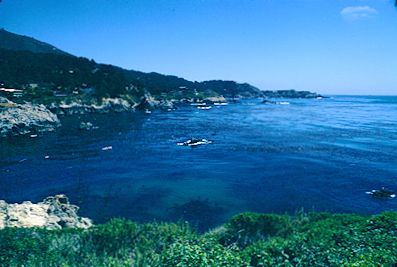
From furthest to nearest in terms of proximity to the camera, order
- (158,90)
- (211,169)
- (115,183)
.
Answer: (158,90), (211,169), (115,183)

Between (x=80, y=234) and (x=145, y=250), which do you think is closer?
(x=145, y=250)

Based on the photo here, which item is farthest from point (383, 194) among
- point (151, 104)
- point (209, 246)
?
point (151, 104)

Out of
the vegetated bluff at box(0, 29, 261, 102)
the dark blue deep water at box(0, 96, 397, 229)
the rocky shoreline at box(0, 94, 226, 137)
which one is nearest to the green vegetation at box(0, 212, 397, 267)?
the dark blue deep water at box(0, 96, 397, 229)

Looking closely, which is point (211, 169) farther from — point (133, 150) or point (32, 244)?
point (32, 244)

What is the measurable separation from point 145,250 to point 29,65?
13819cm

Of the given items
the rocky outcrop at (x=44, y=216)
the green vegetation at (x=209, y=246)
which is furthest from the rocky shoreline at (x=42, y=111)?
the green vegetation at (x=209, y=246)

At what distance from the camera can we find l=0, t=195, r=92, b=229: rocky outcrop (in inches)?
1035

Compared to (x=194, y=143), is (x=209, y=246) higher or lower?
higher

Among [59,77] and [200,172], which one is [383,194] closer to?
[200,172]

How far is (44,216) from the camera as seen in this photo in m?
28.5

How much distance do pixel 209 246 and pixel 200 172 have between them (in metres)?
30.3

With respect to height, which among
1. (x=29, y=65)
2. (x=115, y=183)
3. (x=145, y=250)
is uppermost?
(x=29, y=65)

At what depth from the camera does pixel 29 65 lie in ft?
437

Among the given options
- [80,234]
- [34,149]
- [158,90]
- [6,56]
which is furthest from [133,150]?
[158,90]
